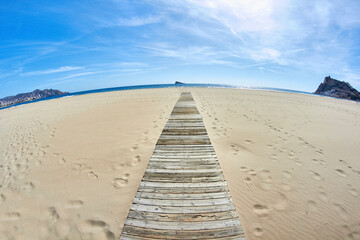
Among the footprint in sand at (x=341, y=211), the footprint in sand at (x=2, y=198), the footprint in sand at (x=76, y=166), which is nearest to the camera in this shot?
the footprint in sand at (x=341, y=211)

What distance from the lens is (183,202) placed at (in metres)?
3.26

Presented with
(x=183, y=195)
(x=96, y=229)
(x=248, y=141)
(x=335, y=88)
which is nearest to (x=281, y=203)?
(x=183, y=195)

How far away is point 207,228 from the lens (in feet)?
9.04

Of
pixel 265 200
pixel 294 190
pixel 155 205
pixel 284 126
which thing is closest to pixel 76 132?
pixel 155 205

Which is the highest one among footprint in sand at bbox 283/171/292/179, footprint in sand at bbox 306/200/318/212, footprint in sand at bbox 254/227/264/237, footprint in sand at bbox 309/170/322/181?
footprint in sand at bbox 283/171/292/179

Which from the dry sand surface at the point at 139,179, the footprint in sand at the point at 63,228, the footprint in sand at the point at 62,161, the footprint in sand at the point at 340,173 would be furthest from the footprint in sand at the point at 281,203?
the footprint in sand at the point at 62,161

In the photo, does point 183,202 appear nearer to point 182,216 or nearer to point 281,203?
point 182,216

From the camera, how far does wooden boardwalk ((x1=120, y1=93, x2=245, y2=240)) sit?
2709 millimetres

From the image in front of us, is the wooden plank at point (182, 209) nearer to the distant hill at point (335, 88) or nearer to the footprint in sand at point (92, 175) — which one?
the footprint in sand at point (92, 175)

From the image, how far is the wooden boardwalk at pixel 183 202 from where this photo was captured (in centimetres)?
271

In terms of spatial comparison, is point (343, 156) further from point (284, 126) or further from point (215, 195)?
point (215, 195)

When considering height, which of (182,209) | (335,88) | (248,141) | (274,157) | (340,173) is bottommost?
(340,173)

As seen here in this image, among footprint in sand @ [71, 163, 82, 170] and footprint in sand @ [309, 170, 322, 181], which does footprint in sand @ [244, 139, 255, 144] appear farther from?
footprint in sand @ [71, 163, 82, 170]

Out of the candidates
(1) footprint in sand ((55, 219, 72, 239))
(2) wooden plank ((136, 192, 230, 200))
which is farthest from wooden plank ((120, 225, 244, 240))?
(1) footprint in sand ((55, 219, 72, 239))
